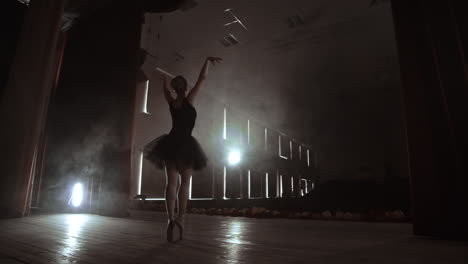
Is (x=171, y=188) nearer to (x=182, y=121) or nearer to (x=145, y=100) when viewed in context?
(x=182, y=121)

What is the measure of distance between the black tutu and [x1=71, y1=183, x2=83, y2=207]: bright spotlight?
10.3 ft

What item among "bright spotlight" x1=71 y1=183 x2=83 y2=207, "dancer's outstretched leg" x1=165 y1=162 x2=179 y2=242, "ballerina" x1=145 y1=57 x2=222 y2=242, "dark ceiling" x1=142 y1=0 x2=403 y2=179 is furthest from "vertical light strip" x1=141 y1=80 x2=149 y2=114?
"dancer's outstretched leg" x1=165 y1=162 x2=179 y2=242

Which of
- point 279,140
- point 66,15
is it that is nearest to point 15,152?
point 66,15

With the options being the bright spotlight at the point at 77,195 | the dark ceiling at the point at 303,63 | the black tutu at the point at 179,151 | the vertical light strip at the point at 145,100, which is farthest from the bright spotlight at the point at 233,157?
the black tutu at the point at 179,151

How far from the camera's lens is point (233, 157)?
8.39m

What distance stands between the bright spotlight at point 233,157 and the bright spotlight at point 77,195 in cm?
468

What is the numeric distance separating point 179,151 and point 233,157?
6.90 metres

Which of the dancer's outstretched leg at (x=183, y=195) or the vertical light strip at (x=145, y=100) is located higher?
the vertical light strip at (x=145, y=100)

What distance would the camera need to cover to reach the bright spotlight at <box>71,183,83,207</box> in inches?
159

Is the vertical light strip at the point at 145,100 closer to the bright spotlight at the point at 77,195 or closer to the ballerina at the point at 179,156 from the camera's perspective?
the bright spotlight at the point at 77,195

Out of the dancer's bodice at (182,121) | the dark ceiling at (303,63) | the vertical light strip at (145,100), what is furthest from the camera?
the vertical light strip at (145,100)

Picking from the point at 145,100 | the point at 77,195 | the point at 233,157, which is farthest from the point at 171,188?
the point at 233,157

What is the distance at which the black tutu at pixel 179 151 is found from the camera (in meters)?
1.54

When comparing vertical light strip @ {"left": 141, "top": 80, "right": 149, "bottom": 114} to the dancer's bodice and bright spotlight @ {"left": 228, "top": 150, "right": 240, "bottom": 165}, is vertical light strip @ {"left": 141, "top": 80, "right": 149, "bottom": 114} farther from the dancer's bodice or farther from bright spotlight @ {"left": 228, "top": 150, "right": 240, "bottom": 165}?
the dancer's bodice
